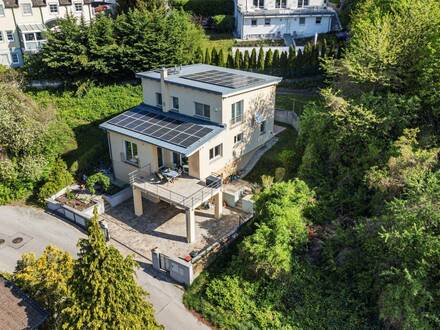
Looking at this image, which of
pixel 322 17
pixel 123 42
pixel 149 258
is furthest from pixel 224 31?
pixel 149 258

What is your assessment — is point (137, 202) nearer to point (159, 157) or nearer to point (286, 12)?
point (159, 157)

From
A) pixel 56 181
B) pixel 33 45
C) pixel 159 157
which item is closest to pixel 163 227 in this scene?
pixel 159 157

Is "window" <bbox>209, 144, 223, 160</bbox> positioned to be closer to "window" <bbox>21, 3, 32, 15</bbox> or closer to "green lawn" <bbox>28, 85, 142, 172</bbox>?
"green lawn" <bbox>28, 85, 142, 172</bbox>

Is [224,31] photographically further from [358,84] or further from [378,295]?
[378,295]

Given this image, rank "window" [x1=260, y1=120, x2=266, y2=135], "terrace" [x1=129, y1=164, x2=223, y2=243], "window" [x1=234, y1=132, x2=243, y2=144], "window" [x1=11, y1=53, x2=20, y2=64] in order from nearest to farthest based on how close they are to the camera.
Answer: "terrace" [x1=129, y1=164, x2=223, y2=243] < "window" [x1=234, y1=132, x2=243, y2=144] < "window" [x1=260, y1=120, x2=266, y2=135] < "window" [x1=11, y1=53, x2=20, y2=64]

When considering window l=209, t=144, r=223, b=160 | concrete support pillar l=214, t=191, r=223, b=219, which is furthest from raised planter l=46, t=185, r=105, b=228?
window l=209, t=144, r=223, b=160

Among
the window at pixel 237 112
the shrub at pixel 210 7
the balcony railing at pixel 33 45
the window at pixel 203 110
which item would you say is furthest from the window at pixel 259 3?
the window at pixel 203 110
